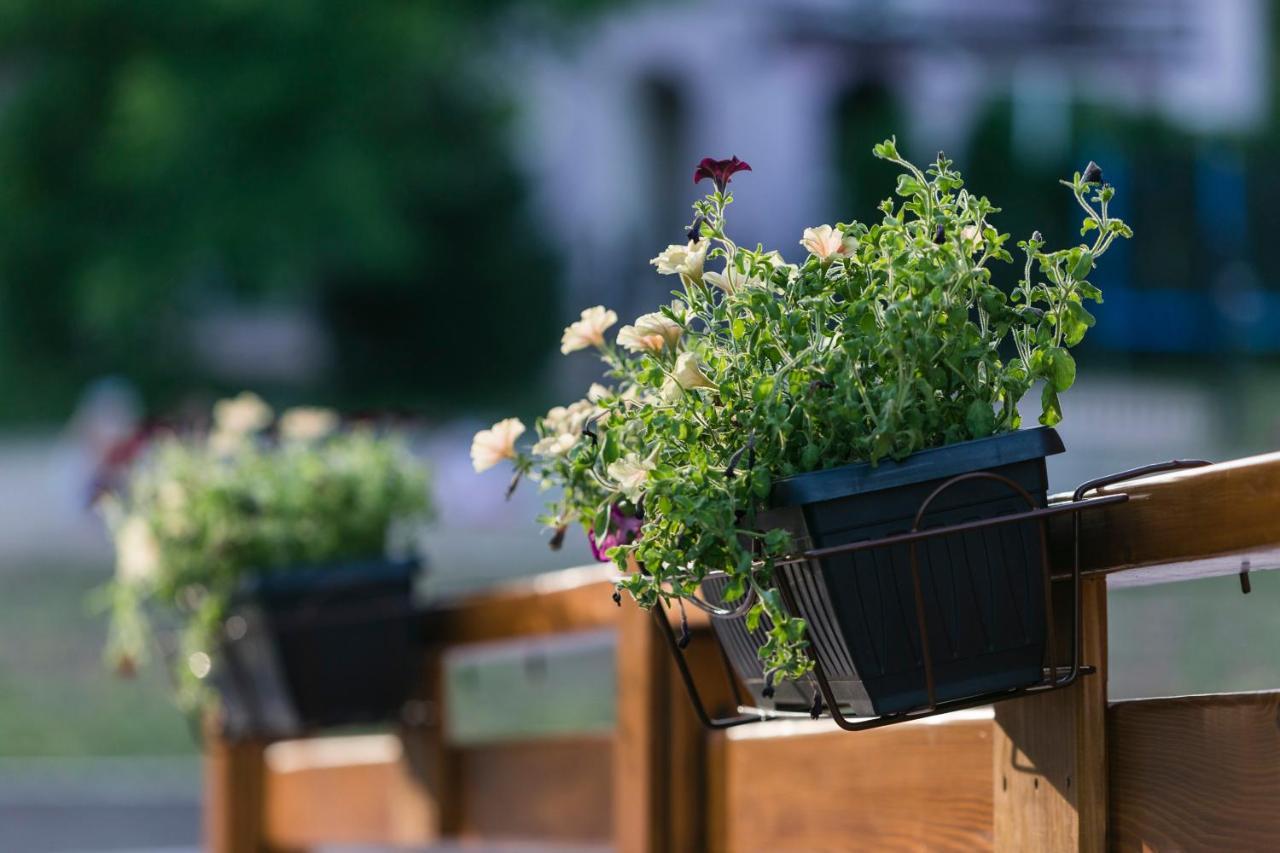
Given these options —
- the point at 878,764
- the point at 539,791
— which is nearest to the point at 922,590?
the point at 878,764

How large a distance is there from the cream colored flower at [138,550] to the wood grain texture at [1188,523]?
1695 mm

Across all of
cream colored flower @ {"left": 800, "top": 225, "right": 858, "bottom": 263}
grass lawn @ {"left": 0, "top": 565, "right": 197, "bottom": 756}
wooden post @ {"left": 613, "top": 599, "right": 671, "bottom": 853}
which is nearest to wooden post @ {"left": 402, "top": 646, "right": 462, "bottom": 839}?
wooden post @ {"left": 613, "top": 599, "right": 671, "bottom": 853}

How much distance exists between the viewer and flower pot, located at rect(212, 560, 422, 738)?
8.07 ft

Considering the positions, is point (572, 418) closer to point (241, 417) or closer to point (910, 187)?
point (910, 187)

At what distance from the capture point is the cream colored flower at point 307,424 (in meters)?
2.58

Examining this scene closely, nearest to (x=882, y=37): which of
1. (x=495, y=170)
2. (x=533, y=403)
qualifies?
(x=495, y=170)

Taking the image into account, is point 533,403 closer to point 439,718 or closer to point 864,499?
point 439,718

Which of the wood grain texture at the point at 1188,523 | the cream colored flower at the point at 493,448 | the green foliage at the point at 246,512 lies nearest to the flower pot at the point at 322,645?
the green foliage at the point at 246,512

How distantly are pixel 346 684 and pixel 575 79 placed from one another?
597 inches

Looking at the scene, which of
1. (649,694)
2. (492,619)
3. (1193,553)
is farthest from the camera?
(492,619)

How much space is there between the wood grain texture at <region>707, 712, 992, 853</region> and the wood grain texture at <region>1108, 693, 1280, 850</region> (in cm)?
20

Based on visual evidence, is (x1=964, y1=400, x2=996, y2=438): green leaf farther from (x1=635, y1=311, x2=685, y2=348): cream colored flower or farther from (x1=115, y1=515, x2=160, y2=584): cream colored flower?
(x1=115, y1=515, x2=160, y2=584): cream colored flower

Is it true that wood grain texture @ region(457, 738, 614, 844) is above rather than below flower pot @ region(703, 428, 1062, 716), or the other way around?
below

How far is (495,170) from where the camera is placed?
1512 cm
